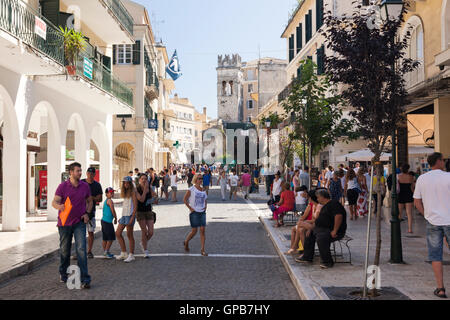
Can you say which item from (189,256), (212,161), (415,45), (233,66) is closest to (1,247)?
(189,256)

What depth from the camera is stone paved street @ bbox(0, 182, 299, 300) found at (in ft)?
22.7

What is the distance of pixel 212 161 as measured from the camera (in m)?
103

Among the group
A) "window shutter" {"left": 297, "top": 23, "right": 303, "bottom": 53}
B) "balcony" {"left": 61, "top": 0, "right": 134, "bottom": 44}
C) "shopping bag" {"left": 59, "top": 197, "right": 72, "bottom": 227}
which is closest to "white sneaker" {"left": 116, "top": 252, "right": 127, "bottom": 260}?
"shopping bag" {"left": 59, "top": 197, "right": 72, "bottom": 227}

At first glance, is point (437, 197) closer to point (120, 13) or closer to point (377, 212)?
point (377, 212)

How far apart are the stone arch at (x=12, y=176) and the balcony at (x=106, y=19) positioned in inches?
202

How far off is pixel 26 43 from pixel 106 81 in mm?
8062

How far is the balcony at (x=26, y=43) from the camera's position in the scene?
11.6 metres

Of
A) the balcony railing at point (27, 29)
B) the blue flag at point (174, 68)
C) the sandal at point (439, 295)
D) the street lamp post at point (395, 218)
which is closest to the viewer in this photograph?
the sandal at point (439, 295)

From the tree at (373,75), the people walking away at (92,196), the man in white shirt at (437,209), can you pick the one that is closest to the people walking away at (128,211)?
the people walking away at (92,196)

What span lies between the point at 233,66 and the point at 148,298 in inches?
4215

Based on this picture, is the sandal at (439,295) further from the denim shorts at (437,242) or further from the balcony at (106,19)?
the balcony at (106,19)

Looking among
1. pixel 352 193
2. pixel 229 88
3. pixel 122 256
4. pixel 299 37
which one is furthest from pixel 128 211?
pixel 229 88

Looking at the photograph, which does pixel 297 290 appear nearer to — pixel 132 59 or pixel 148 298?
pixel 148 298

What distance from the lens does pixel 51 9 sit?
15.8 m
